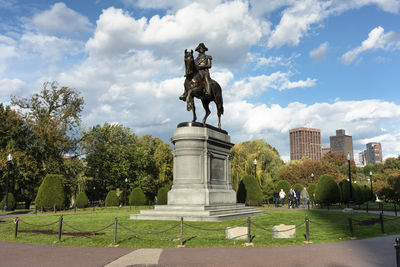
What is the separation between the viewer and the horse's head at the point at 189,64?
66.9 feet

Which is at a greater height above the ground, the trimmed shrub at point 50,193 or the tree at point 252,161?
the tree at point 252,161

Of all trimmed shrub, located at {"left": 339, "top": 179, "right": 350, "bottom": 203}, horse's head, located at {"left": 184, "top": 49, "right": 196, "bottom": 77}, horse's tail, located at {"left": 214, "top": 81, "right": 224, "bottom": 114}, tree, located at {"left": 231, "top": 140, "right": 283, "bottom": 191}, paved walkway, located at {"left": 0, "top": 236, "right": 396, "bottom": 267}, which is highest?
horse's head, located at {"left": 184, "top": 49, "right": 196, "bottom": 77}

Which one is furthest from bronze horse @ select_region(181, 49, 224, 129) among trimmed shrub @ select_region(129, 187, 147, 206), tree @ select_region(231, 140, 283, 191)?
tree @ select_region(231, 140, 283, 191)

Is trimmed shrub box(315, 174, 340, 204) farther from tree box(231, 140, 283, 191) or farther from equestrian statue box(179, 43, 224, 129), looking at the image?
equestrian statue box(179, 43, 224, 129)

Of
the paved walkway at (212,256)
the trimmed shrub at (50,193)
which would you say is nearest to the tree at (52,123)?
the trimmed shrub at (50,193)

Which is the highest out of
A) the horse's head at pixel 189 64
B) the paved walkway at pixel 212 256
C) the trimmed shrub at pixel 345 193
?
the horse's head at pixel 189 64

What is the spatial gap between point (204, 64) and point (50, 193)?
71.5ft

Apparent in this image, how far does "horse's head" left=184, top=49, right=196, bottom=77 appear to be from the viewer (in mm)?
20391

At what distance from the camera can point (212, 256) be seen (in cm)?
988

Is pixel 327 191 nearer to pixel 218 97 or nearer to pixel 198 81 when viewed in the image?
pixel 218 97

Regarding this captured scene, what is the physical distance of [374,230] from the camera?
50.8 ft

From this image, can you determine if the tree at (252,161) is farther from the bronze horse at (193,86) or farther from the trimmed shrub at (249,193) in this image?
the bronze horse at (193,86)

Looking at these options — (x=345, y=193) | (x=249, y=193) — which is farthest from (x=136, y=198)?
(x=345, y=193)

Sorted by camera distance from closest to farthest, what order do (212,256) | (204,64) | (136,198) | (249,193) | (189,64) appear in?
(212,256) → (189,64) → (204,64) → (249,193) → (136,198)
